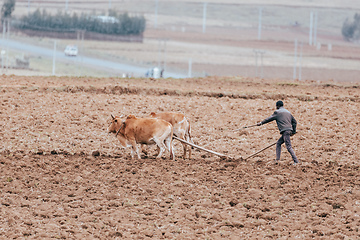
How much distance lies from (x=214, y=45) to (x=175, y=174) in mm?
78902

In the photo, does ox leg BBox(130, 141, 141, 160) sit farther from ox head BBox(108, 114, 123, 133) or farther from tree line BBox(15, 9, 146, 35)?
tree line BBox(15, 9, 146, 35)

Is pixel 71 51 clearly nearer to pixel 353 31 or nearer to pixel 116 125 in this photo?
pixel 116 125

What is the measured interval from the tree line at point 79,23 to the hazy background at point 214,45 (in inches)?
Answer: 121

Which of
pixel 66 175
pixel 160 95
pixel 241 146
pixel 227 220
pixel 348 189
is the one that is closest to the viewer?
pixel 227 220

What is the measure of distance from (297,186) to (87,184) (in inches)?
204

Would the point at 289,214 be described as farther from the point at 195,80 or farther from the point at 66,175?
the point at 195,80

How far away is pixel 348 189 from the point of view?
13.8 metres

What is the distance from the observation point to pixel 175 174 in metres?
14.8

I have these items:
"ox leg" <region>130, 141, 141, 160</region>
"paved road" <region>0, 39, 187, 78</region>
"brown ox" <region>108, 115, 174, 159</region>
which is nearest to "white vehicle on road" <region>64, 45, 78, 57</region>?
"paved road" <region>0, 39, 187, 78</region>

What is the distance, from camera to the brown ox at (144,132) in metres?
15.8

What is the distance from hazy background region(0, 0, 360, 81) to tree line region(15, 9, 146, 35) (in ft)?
10.1

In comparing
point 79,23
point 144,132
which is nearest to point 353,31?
point 79,23

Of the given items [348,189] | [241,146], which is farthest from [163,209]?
[241,146]

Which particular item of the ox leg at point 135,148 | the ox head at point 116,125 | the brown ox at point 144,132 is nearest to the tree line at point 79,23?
the ox head at point 116,125
